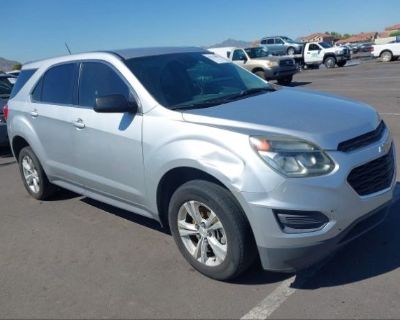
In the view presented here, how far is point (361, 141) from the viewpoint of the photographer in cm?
336

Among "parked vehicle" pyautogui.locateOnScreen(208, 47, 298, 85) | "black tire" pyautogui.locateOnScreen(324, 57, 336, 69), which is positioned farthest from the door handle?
"black tire" pyautogui.locateOnScreen(324, 57, 336, 69)

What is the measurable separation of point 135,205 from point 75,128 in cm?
107

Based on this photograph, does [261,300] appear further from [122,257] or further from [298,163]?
[122,257]

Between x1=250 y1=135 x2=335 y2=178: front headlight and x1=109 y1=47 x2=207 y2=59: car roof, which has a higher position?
x1=109 y1=47 x2=207 y2=59: car roof

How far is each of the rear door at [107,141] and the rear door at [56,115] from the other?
172mm

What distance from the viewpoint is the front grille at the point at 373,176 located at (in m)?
3.20

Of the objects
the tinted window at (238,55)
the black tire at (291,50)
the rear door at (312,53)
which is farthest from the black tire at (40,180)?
the black tire at (291,50)

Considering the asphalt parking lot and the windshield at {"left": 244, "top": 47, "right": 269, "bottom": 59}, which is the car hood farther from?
the windshield at {"left": 244, "top": 47, "right": 269, "bottom": 59}

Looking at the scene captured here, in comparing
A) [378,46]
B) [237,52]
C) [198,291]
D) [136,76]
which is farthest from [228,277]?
[378,46]

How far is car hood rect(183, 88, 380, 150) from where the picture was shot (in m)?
3.24

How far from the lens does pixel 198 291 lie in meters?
3.52

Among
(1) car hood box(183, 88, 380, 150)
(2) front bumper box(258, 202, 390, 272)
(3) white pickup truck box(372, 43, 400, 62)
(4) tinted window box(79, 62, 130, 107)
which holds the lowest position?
(3) white pickup truck box(372, 43, 400, 62)

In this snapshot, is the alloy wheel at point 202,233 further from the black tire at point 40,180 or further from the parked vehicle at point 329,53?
the parked vehicle at point 329,53

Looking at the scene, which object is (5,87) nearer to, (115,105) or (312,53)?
(115,105)
